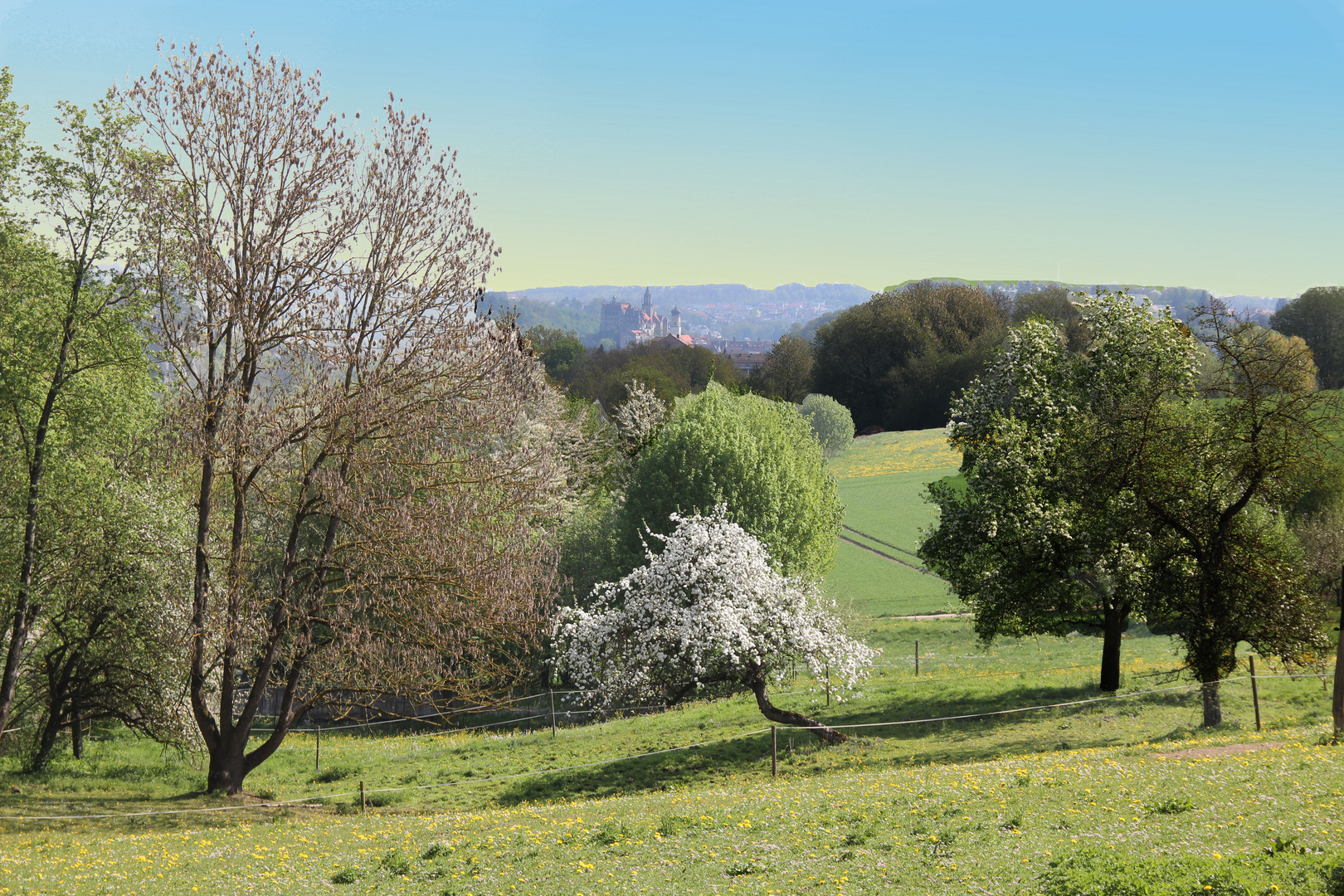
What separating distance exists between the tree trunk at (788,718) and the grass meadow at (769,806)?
522mm

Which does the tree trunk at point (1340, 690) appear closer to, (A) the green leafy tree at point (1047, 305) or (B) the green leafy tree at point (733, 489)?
(B) the green leafy tree at point (733, 489)

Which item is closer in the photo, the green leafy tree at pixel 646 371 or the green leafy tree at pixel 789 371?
the green leafy tree at pixel 646 371

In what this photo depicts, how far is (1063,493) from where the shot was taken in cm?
3275

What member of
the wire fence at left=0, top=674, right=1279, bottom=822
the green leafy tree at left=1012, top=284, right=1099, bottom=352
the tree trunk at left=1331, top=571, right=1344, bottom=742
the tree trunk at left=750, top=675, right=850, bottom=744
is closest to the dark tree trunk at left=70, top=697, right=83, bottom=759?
the wire fence at left=0, top=674, right=1279, bottom=822

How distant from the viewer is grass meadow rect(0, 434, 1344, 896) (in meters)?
13.3

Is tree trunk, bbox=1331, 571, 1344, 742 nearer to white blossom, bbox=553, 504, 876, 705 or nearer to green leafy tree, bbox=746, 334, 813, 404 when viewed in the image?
white blossom, bbox=553, 504, 876, 705

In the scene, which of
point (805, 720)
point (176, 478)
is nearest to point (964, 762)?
point (805, 720)

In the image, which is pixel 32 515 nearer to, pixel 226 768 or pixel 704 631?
pixel 226 768

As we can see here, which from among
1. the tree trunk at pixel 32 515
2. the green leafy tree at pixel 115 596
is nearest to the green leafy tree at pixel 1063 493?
the green leafy tree at pixel 115 596

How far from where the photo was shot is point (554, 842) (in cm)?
1700

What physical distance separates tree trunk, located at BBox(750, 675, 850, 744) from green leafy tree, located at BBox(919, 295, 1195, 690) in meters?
7.65

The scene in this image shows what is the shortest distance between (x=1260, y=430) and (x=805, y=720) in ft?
51.9

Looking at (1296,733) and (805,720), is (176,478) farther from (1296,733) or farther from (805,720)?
(1296,733)

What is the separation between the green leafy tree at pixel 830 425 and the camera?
115 meters
